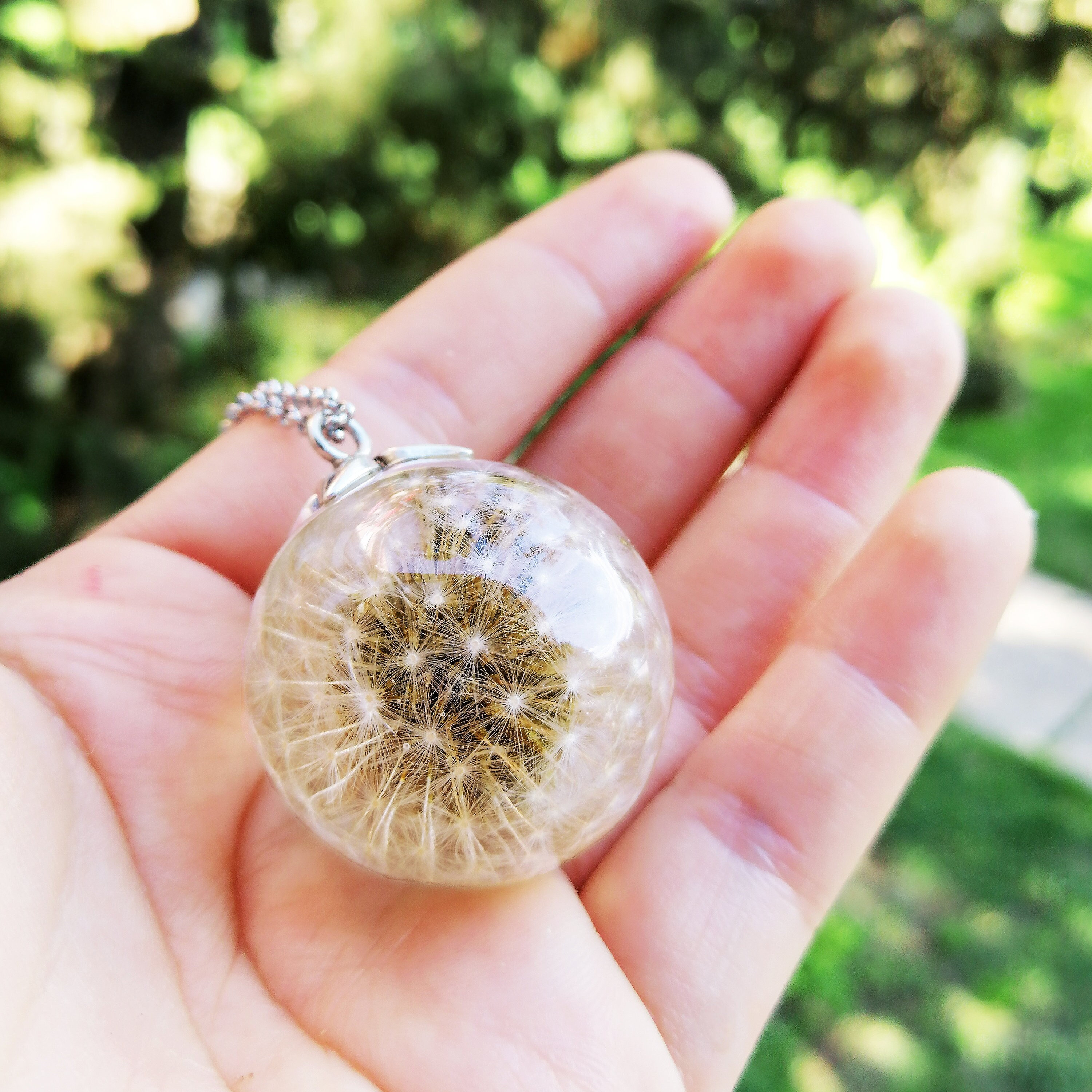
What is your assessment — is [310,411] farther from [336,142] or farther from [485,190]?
[485,190]

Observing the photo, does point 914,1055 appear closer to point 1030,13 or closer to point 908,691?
point 908,691

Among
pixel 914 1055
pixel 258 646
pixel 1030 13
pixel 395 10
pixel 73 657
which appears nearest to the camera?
pixel 258 646

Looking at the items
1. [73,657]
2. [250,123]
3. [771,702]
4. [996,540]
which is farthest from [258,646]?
[250,123]

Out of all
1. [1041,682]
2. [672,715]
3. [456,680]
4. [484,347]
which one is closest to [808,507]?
[672,715]

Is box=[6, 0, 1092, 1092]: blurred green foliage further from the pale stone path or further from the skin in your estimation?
the skin

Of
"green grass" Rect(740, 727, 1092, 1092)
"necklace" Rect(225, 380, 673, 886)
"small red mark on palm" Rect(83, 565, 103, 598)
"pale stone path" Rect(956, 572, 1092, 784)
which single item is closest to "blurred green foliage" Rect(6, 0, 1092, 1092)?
"green grass" Rect(740, 727, 1092, 1092)

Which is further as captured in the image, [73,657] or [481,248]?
[481,248]
